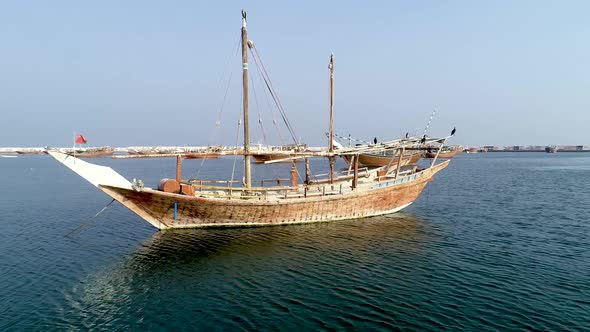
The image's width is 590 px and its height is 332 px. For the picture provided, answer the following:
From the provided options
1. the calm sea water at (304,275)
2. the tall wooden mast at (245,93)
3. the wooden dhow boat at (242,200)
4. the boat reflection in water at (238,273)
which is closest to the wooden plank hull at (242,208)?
the wooden dhow boat at (242,200)

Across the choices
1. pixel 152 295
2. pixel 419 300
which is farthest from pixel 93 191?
pixel 419 300

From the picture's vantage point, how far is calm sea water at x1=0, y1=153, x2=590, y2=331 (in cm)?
1119

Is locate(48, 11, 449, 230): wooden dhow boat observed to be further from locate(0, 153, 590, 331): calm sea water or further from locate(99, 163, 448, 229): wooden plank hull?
locate(0, 153, 590, 331): calm sea water

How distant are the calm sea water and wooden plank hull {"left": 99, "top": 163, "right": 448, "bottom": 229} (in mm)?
785

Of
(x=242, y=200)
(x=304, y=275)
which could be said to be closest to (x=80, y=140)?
(x=242, y=200)

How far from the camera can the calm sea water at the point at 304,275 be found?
11188 millimetres

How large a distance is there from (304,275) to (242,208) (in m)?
7.97

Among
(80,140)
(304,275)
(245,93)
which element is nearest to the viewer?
(304,275)

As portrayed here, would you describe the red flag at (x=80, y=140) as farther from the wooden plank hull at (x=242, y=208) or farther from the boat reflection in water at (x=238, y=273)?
the boat reflection in water at (x=238, y=273)

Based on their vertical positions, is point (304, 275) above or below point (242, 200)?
below

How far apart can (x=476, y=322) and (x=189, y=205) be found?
15777 millimetres

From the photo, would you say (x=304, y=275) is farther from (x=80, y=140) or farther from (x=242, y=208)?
(x=80, y=140)

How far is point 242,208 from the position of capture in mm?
21500

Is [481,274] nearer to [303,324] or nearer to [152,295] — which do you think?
[303,324]
